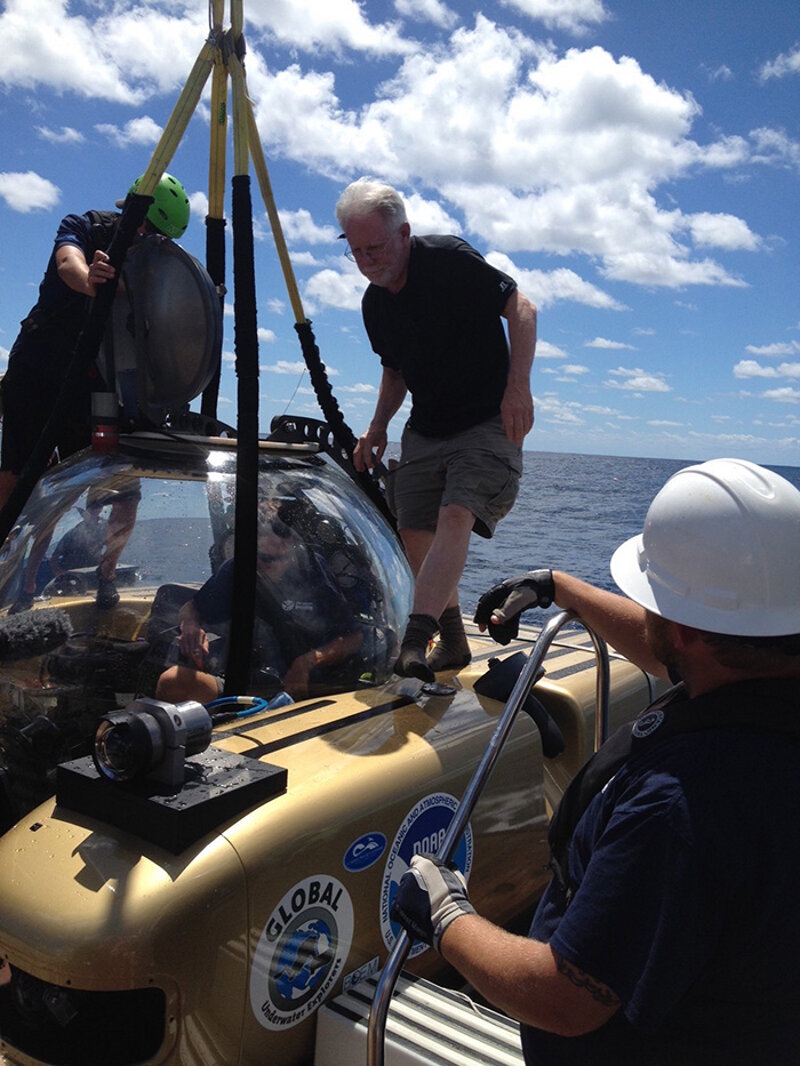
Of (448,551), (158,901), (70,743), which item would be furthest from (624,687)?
(158,901)

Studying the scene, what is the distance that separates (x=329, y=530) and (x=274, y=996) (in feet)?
5.63

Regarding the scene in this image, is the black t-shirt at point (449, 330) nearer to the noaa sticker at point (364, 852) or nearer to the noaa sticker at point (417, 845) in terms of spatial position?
the noaa sticker at point (417, 845)

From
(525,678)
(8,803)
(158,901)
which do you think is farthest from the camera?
(8,803)

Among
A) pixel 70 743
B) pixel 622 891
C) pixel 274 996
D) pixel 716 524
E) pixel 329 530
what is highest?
pixel 716 524

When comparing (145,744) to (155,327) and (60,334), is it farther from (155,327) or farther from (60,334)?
(60,334)

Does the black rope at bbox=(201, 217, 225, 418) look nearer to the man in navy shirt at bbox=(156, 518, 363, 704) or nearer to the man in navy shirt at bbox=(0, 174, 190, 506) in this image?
the man in navy shirt at bbox=(0, 174, 190, 506)

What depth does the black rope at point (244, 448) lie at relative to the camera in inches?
116

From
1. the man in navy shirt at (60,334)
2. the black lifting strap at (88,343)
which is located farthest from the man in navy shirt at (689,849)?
the man in navy shirt at (60,334)

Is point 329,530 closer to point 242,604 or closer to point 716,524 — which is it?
point 242,604

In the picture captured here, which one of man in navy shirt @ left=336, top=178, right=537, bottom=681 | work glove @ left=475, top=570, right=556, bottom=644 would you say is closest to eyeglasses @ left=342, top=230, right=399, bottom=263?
man in navy shirt @ left=336, top=178, right=537, bottom=681

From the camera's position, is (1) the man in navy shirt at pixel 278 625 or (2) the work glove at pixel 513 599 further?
(1) the man in navy shirt at pixel 278 625

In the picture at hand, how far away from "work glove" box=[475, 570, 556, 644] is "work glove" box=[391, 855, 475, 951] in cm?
89

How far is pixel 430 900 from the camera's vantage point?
176cm

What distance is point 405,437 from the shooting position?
4.25 meters
